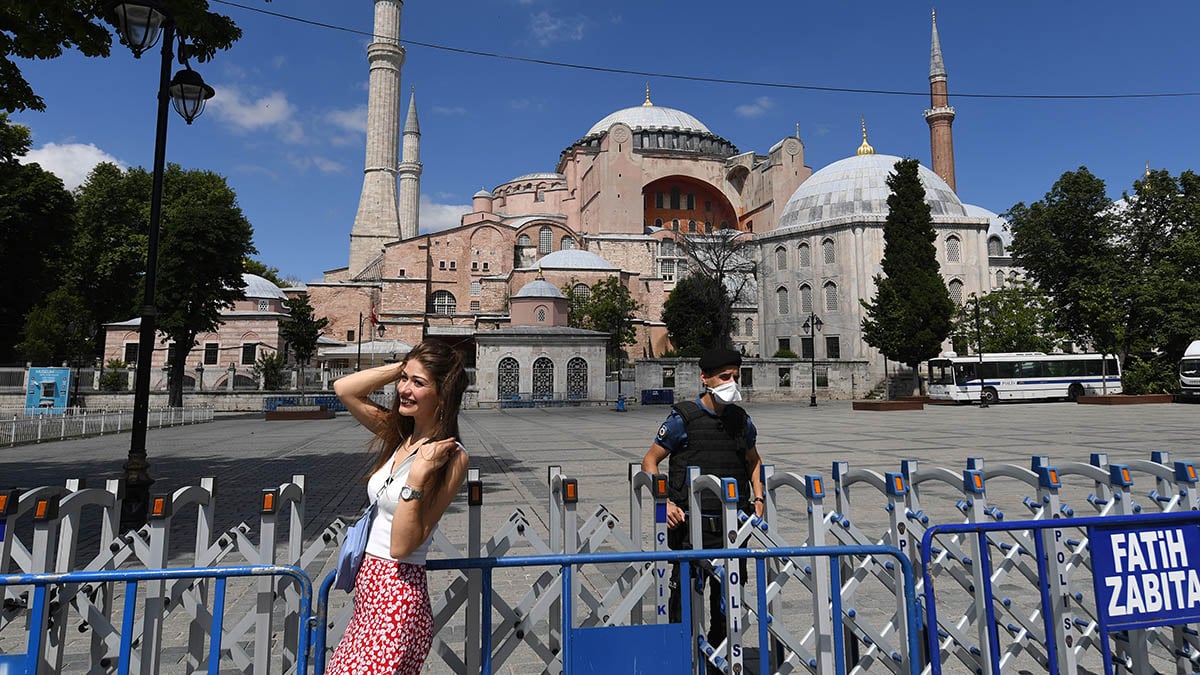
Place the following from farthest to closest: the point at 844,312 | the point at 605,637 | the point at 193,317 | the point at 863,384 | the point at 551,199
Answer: the point at 551,199 → the point at 844,312 → the point at 863,384 → the point at 193,317 → the point at 605,637

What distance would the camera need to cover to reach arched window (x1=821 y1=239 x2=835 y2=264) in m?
43.9

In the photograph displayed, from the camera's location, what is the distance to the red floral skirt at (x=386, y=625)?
2008mm

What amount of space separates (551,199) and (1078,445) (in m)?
68.5

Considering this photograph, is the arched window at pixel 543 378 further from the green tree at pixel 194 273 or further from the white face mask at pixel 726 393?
the white face mask at pixel 726 393

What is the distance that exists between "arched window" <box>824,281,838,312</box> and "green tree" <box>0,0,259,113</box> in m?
41.9

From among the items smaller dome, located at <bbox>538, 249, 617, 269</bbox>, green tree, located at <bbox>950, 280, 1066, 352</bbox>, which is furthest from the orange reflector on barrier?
smaller dome, located at <bbox>538, 249, 617, 269</bbox>

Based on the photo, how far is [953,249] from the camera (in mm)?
43375

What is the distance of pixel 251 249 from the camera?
1321 inches

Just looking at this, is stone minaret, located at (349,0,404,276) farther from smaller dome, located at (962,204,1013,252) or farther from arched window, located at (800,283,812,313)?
smaller dome, located at (962,204,1013,252)

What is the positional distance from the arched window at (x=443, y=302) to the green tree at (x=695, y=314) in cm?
2042

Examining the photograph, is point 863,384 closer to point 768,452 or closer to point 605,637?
point 768,452

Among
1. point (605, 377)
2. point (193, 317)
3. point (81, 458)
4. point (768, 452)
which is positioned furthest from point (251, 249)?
point (768, 452)

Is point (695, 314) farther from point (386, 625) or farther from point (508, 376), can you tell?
point (386, 625)

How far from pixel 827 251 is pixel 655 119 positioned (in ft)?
124
